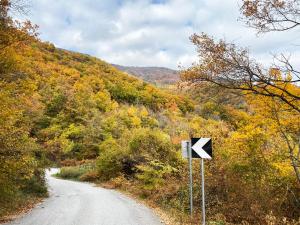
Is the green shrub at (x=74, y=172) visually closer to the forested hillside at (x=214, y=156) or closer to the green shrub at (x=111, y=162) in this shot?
the green shrub at (x=111, y=162)

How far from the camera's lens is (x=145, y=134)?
26859mm

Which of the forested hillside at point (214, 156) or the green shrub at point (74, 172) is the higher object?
the forested hillside at point (214, 156)

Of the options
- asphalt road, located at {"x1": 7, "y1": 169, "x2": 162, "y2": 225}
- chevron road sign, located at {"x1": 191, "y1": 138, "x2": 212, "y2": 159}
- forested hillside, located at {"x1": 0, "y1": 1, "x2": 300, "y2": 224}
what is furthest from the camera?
asphalt road, located at {"x1": 7, "y1": 169, "x2": 162, "y2": 225}

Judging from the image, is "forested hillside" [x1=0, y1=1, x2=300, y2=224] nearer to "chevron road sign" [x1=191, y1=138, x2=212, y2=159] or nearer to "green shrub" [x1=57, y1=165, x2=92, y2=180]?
"chevron road sign" [x1=191, y1=138, x2=212, y2=159]

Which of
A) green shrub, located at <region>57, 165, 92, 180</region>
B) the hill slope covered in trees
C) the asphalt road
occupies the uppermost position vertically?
the hill slope covered in trees

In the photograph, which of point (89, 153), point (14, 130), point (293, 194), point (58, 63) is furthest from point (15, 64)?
point (58, 63)

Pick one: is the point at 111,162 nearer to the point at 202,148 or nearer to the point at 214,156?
the point at 214,156

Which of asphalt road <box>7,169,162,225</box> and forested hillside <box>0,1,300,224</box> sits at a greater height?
forested hillside <box>0,1,300,224</box>

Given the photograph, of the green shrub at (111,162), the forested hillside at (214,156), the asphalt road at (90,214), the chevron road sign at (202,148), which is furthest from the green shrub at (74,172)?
the chevron road sign at (202,148)

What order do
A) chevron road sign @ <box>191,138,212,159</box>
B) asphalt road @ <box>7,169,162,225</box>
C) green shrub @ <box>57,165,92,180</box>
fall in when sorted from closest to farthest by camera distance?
chevron road sign @ <box>191,138,212,159</box>
asphalt road @ <box>7,169,162,225</box>
green shrub @ <box>57,165,92,180</box>

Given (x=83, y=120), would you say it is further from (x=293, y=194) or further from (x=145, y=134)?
(x=293, y=194)

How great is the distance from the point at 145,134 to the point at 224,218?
14.4 meters

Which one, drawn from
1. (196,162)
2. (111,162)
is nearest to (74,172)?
(111,162)

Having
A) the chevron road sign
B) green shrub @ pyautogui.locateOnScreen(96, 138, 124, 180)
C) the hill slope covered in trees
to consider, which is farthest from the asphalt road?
green shrub @ pyautogui.locateOnScreen(96, 138, 124, 180)
